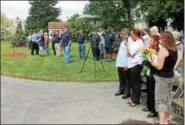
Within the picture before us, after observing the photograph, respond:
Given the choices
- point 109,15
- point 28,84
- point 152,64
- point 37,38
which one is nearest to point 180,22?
point 109,15

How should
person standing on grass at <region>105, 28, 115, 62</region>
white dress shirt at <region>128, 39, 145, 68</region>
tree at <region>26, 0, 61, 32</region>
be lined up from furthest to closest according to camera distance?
tree at <region>26, 0, 61, 32</region> → person standing on grass at <region>105, 28, 115, 62</region> → white dress shirt at <region>128, 39, 145, 68</region>

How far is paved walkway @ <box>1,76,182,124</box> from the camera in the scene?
7336mm

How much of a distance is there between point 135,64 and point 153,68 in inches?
51.0

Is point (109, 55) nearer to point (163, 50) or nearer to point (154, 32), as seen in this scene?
point (154, 32)

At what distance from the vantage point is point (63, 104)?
28.3 feet

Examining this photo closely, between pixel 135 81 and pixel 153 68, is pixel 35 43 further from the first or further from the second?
pixel 153 68

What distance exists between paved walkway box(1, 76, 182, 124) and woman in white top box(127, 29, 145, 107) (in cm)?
35

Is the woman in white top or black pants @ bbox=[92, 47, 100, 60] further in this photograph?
black pants @ bbox=[92, 47, 100, 60]

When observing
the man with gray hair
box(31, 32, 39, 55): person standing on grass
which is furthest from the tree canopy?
the man with gray hair

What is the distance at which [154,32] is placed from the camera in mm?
7926

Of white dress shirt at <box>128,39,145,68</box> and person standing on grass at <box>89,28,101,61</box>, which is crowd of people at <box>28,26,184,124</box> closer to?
white dress shirt at <box>128,39,145,68</box>

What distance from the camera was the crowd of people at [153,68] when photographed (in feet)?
22.3

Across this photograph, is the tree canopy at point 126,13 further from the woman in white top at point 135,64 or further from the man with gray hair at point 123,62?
the woman in white top at point 135,64

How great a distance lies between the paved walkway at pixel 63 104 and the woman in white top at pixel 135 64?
1.15ft
